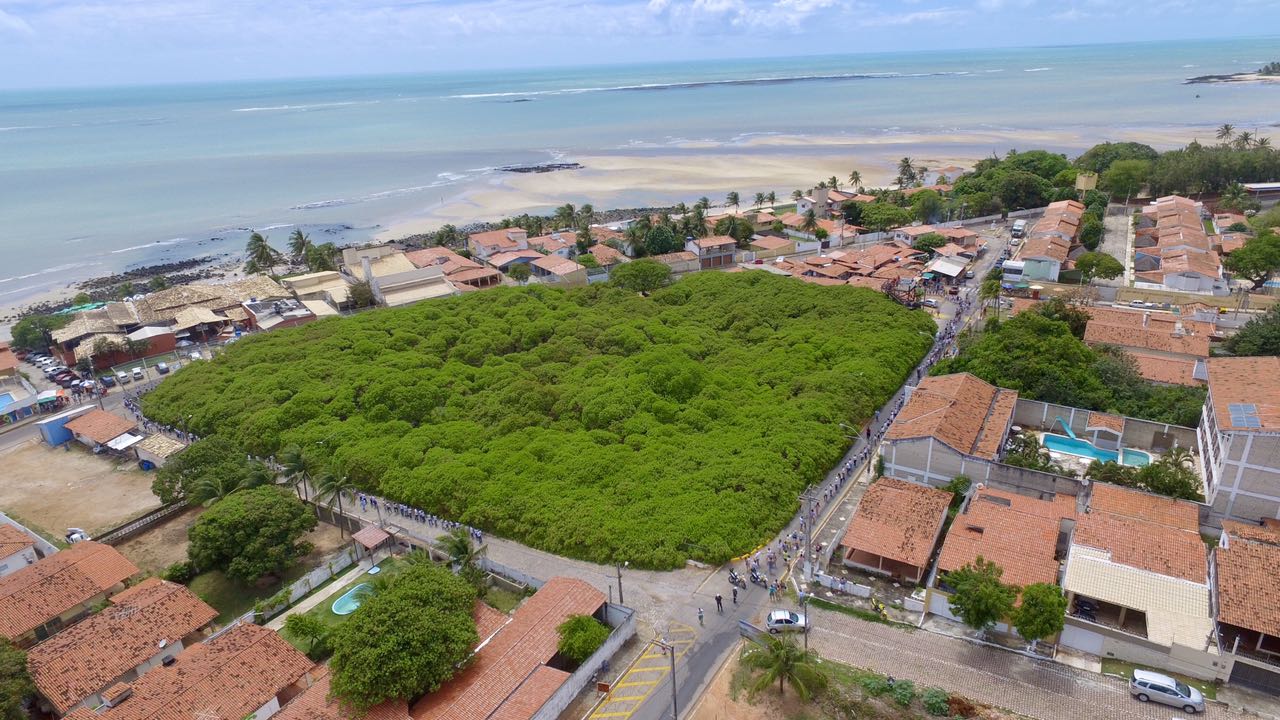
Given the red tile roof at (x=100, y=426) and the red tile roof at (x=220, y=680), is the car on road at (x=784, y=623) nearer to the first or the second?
the red tile roof at (x=220, y=680)

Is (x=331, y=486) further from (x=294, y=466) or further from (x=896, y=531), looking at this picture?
(x=896, y=531)

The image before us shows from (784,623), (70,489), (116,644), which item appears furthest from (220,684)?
(70,489)

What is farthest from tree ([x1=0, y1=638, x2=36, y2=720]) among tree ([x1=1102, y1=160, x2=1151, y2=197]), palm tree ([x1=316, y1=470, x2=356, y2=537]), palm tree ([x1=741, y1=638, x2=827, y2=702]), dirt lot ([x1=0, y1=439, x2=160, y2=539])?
tree ([x1=1102, y1=160, x2=1151, y2=197])

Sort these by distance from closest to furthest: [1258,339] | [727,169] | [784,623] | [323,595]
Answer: [784,623], [323,595], [1258,339], [727,169]

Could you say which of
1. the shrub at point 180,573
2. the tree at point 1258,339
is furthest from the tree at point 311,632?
the tree at point 1258,339

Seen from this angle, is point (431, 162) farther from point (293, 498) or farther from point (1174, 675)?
point (1174, 675)

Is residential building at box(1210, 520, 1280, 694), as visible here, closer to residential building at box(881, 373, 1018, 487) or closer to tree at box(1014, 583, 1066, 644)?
tree at box(1014, 583, 1066, 644)

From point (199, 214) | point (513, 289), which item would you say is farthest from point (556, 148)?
point (513, 289)
